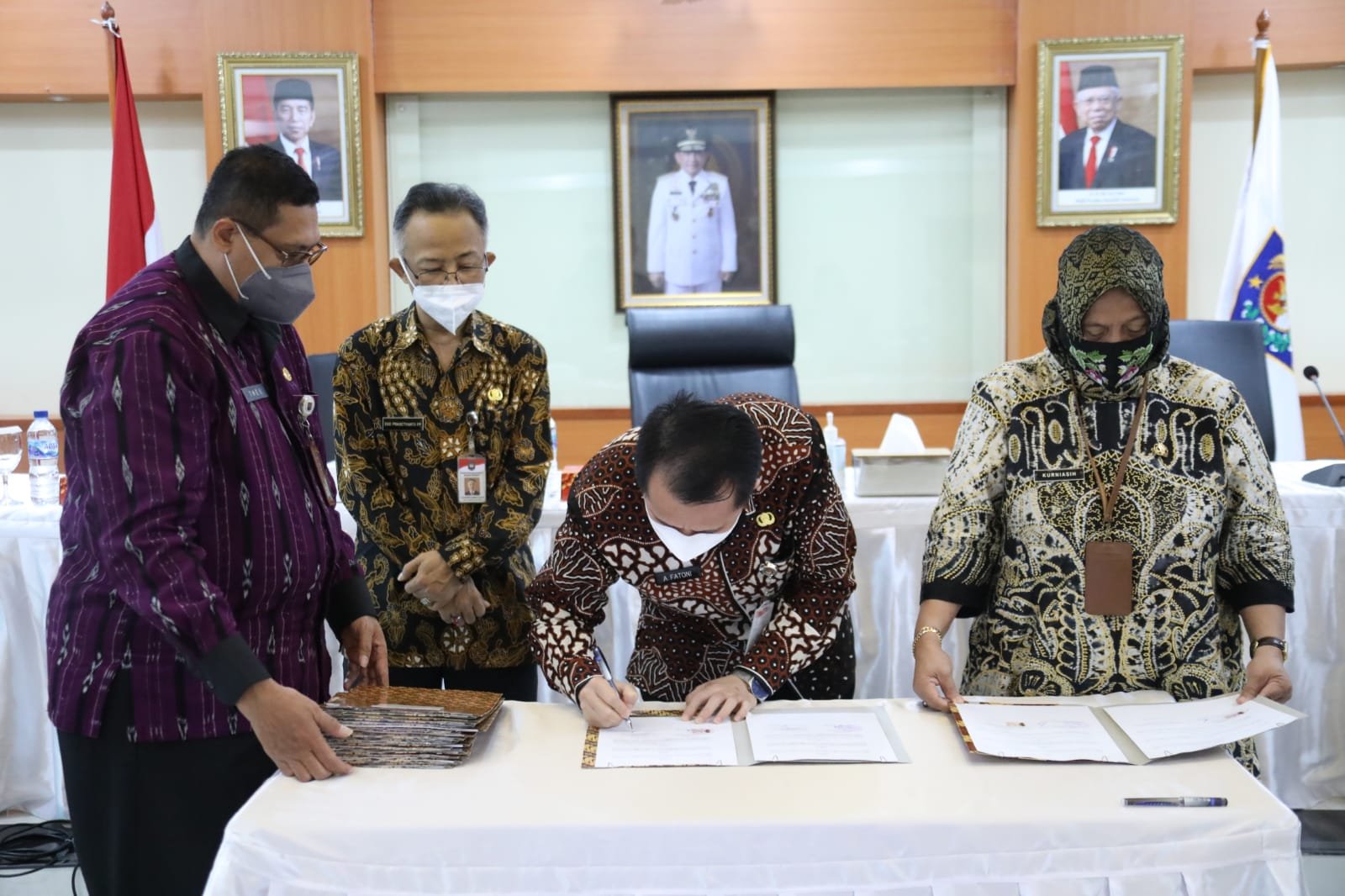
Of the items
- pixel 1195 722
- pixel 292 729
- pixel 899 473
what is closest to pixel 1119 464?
pixel 1195 722

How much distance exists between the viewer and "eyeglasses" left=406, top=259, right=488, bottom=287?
2033 mm

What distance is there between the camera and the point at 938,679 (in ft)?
5.18

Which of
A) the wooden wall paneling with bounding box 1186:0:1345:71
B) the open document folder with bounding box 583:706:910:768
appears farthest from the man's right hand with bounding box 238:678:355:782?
the wooden wall paneling with bounding box 1186:0:1345:71

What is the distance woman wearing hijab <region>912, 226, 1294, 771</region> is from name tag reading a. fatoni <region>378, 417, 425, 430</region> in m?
0.92

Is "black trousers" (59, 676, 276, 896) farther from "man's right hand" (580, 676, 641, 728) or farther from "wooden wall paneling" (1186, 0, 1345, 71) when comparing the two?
"wooden wall paneling" (1186, 0, 1345, 71)

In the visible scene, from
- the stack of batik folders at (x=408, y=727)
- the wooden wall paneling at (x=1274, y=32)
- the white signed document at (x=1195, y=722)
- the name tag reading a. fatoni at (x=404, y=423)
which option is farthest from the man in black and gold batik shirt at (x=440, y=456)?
the wooden wall paneling at (x=1274, y=32)

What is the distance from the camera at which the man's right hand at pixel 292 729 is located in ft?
4.31

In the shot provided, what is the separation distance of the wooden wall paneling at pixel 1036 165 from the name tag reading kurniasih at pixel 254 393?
13.1 ft

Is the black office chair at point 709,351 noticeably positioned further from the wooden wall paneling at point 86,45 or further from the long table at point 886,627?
the wooden wall paneling at point 86,45

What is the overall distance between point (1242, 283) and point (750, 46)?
221 cm

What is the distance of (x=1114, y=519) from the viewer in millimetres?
1554

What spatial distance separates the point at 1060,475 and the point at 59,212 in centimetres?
505

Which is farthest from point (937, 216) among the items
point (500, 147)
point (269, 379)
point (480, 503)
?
point (269, 379)

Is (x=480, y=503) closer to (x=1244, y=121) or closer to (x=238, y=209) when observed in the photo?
(x=238, y=209)
